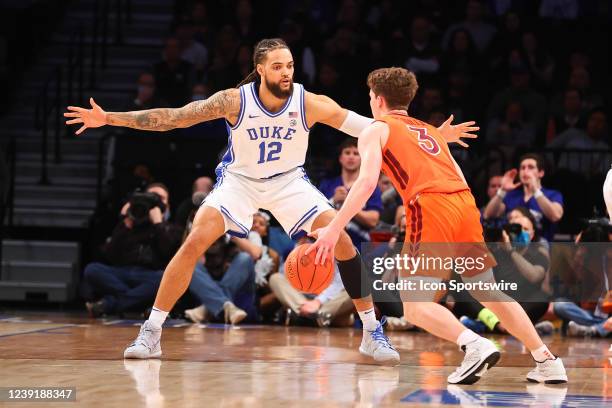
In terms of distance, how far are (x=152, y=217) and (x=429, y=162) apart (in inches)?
192

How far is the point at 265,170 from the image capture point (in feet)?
22.1

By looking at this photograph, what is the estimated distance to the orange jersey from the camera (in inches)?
219

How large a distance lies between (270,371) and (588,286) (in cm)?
432

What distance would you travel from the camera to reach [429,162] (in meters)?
5.61

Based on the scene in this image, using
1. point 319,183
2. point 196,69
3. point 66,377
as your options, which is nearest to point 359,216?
point 319,183

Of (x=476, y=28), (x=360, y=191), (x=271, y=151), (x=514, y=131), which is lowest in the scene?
(x=360, y=191)

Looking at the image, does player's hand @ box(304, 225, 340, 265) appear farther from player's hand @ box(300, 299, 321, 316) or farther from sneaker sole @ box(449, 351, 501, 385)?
player's hand @ box(300, 299, 321, 316)

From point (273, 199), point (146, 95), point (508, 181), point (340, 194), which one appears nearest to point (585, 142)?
point (508, 181)

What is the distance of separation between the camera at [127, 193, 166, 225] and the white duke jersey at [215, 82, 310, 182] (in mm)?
3230

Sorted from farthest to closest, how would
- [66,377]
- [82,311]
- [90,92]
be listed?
[90,92] → [82,311] → [66,377]

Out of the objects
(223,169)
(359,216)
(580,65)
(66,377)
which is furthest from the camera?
(580,65)

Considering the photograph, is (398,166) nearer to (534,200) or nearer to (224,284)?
(224,284)

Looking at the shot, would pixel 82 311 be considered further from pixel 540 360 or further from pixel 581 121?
pixel 540 360

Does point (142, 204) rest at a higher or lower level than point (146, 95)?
lower
